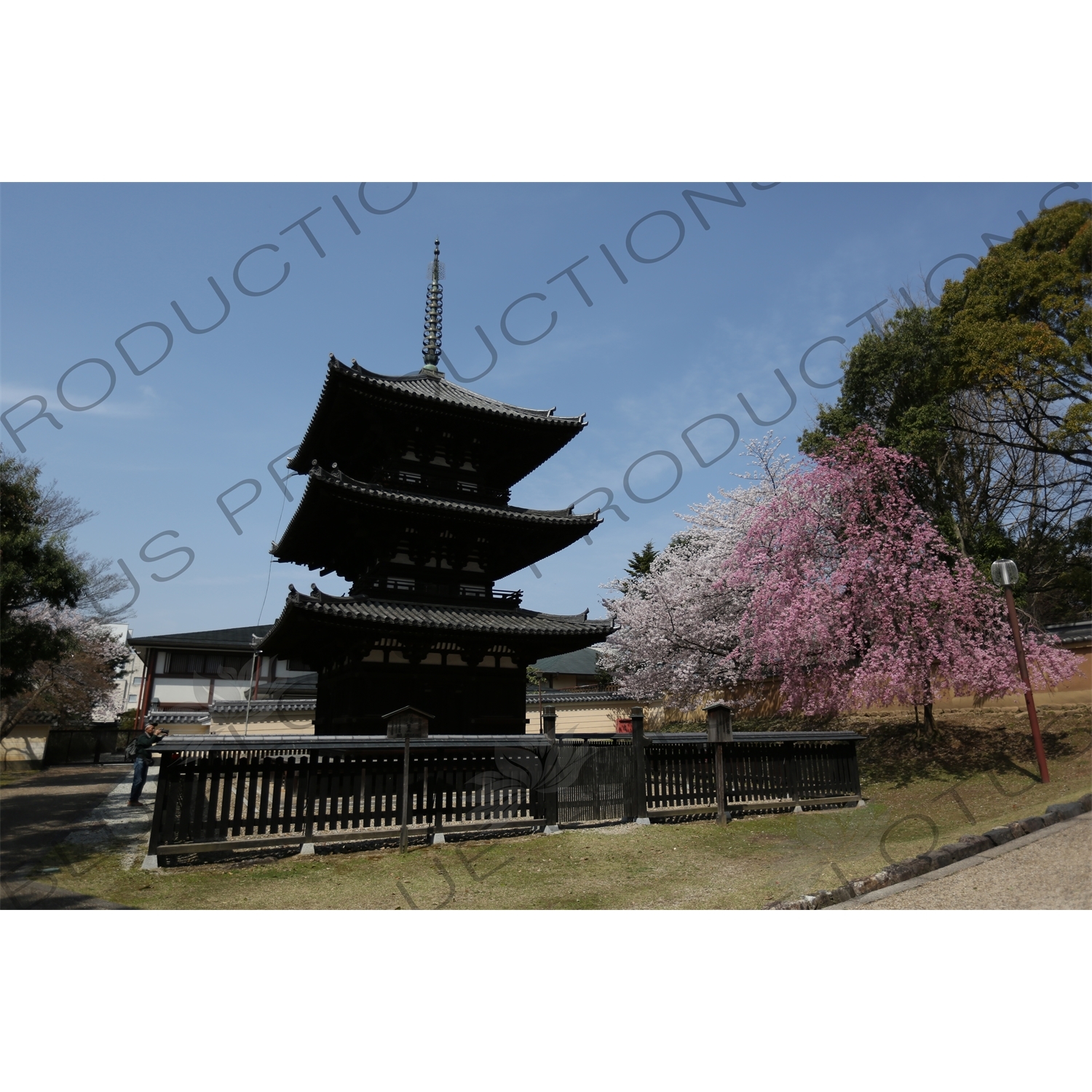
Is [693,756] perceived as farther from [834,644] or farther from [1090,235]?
[1090,235]

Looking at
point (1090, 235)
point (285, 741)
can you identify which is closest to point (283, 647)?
point (285, 741)

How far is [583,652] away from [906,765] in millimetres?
26622

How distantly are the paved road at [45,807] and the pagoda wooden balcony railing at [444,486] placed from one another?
8.51 m

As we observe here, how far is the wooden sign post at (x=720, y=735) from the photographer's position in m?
12.4

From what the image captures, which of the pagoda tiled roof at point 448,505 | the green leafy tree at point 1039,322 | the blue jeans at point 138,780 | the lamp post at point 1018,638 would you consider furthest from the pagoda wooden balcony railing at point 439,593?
the green leafy tree at point 1039,322

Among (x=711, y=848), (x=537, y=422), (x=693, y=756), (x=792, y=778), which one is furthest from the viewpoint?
(x=537, y=422)

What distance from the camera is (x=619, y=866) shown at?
893 centimetres

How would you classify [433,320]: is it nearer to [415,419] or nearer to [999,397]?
[415,419]

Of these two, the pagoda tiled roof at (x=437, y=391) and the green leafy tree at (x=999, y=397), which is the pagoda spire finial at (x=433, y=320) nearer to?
the pagoda tiled roof at (x=437, y=391)

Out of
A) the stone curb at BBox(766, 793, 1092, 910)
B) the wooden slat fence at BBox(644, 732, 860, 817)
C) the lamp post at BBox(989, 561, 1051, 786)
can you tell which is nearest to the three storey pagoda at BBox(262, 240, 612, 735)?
the wooden slat fence at BBox(644, 732, 860, 817)

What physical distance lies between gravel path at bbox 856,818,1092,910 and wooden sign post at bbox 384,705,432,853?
610 centimetres

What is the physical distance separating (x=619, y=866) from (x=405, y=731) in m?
3.56

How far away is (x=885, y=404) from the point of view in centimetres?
2028

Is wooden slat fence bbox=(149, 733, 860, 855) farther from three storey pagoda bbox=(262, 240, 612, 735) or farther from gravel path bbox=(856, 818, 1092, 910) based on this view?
gravel path bbox=(856, 818, 1092, 910)
